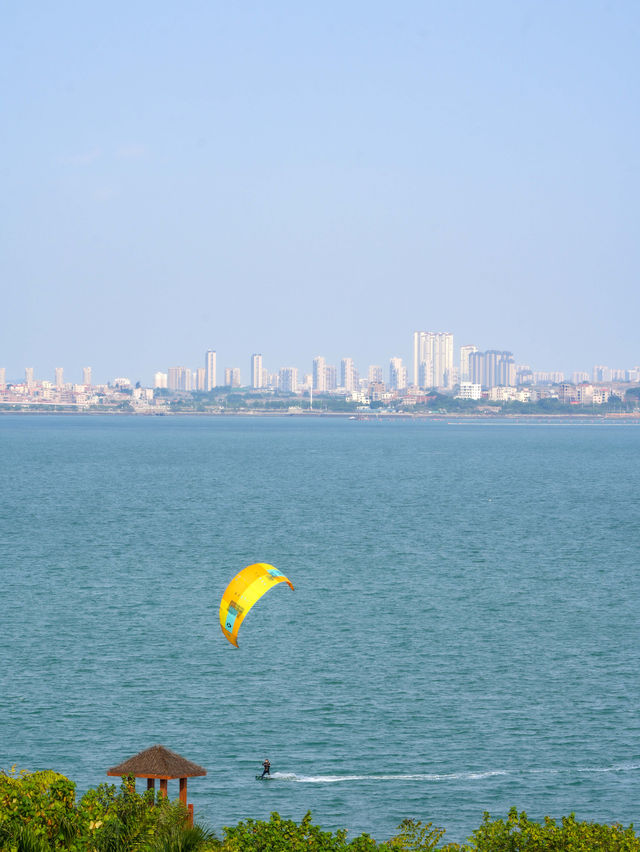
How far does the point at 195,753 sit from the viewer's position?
34719 mm

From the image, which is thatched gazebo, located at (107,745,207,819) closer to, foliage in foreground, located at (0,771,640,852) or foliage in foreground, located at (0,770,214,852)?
foliage in foreground, located at (0,770,214,852)

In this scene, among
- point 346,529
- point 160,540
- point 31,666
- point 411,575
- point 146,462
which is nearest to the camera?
point 31,666

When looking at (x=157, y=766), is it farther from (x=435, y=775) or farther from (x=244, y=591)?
(x=435, y=775)

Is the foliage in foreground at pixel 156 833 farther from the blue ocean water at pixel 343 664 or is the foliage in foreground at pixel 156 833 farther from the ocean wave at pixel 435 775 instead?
the ocean wave at pixel 435 775

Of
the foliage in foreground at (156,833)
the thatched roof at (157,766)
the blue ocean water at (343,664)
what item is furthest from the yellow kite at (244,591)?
the foliage in foreground at (156,833)

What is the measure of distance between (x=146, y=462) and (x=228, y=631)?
154m

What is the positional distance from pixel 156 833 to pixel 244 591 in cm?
786

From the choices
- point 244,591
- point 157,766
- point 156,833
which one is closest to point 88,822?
point 156,833

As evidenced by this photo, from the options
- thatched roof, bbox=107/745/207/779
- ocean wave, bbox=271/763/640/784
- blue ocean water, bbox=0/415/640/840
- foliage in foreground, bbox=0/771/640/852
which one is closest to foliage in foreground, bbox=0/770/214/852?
foliage in foreground, bbox=0/771/640/852

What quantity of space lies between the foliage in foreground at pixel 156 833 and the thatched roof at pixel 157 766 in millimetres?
1127

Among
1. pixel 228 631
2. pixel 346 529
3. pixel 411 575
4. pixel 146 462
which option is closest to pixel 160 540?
pixel 346 529

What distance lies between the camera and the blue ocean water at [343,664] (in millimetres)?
32844

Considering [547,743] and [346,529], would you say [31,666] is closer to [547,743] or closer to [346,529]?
[547,743]

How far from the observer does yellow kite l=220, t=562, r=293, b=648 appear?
26.9 meters
